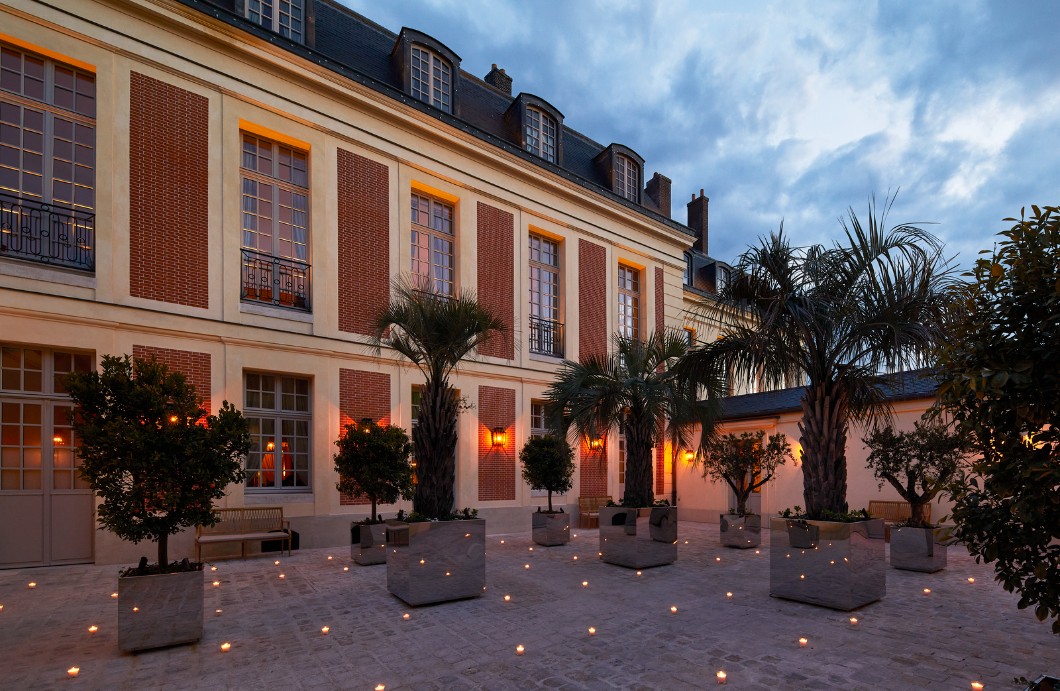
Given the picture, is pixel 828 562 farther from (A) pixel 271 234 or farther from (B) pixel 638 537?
(A) pixel 271 234

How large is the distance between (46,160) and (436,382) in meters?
7.29

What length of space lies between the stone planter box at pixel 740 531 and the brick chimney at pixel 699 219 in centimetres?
1594

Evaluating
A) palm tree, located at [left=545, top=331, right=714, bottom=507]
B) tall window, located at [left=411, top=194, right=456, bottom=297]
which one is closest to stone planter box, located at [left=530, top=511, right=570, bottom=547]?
palm tree, located at [left=545, top=331, right=714, bottom=507]

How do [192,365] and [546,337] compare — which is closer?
[192,365]

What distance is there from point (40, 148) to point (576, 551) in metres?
11.0

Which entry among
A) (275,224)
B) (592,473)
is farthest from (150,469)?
(592,473)

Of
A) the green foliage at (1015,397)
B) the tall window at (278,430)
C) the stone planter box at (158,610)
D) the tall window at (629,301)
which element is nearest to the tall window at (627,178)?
the tall window at (629,301)

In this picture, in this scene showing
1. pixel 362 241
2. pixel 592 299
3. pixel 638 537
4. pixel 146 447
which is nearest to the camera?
pixel 146 447

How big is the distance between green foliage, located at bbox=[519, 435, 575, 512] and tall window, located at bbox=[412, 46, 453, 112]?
26.9ft

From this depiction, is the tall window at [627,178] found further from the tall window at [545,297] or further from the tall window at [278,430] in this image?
the tall window at [278,430]

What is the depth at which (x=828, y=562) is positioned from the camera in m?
6.78

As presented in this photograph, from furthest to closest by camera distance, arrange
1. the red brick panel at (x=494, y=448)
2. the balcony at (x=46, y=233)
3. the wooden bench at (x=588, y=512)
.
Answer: the wooden bench at (x=588, y=512)
the red brick panel at (x=494, y=448)
the balcony at (x=46, y=233)

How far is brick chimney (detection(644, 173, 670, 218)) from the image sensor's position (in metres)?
20.9

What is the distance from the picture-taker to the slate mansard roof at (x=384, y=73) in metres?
11.5
